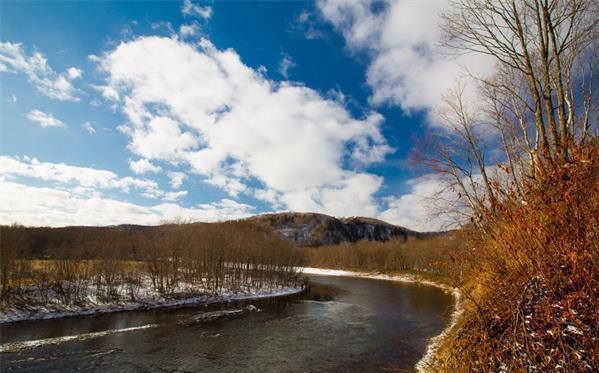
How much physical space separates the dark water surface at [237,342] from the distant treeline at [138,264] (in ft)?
14.6

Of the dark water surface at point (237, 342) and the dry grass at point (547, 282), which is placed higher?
the dry grass at point (547, 282)

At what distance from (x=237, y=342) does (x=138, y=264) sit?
19374mm

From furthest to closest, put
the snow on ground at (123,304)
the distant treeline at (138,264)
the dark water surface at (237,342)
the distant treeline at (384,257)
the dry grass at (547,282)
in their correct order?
1. the distant treeline at (384,257)
2. the distant treeline at (138,264)
3. the snow on ground at (123,304)
4. the dark water surface at (237,342)
5. the dry grass at (547,282)

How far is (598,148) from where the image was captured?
5.11m

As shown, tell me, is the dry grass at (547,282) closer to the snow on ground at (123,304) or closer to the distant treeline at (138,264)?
the snow on ground at (123,304)

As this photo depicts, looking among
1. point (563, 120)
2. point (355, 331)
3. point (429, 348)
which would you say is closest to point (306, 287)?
point (355, 331)

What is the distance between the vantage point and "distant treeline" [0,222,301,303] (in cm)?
2417

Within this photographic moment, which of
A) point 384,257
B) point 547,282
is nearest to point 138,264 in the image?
point 547,282

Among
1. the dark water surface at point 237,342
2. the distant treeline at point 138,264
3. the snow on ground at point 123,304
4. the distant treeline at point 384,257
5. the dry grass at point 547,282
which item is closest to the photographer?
the dry grass at point 547,282

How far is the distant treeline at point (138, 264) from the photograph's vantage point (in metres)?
24.2

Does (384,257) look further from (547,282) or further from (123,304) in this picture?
(547,282)

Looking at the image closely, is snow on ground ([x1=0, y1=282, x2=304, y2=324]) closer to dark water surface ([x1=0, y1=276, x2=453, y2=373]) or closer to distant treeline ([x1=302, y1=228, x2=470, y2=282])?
dark water surface ([x1=0, y1=276, x2=453, y2=373])

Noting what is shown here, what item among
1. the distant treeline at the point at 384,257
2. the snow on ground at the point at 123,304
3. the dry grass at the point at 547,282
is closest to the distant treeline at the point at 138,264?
the snow on ground at the point at 123,304

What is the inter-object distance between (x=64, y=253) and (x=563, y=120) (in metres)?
34.0
